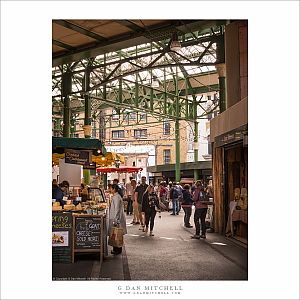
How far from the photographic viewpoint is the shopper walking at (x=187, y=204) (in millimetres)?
6762

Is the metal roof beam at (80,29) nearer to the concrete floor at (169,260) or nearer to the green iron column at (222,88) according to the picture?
the green iron column at (222,88)

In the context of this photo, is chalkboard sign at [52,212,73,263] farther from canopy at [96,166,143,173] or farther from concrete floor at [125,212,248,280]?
canopy at [96,166,143,173]

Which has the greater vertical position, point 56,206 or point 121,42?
point 121,42

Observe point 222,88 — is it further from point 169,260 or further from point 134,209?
point 134,209

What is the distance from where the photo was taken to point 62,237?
5.80 metres

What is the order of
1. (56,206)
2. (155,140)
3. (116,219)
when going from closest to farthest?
(56,206)
(155,140)
(116,219)

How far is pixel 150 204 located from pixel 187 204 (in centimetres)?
162

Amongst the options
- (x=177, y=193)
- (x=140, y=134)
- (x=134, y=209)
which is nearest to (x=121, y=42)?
(x=140, y=134)

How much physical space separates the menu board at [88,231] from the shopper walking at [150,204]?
28.3 inches

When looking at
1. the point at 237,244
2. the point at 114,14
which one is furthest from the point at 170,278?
the point at 114,14

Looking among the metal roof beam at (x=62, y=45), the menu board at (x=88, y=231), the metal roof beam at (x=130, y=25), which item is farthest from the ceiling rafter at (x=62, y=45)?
the menu board at (x=88, y=231)
